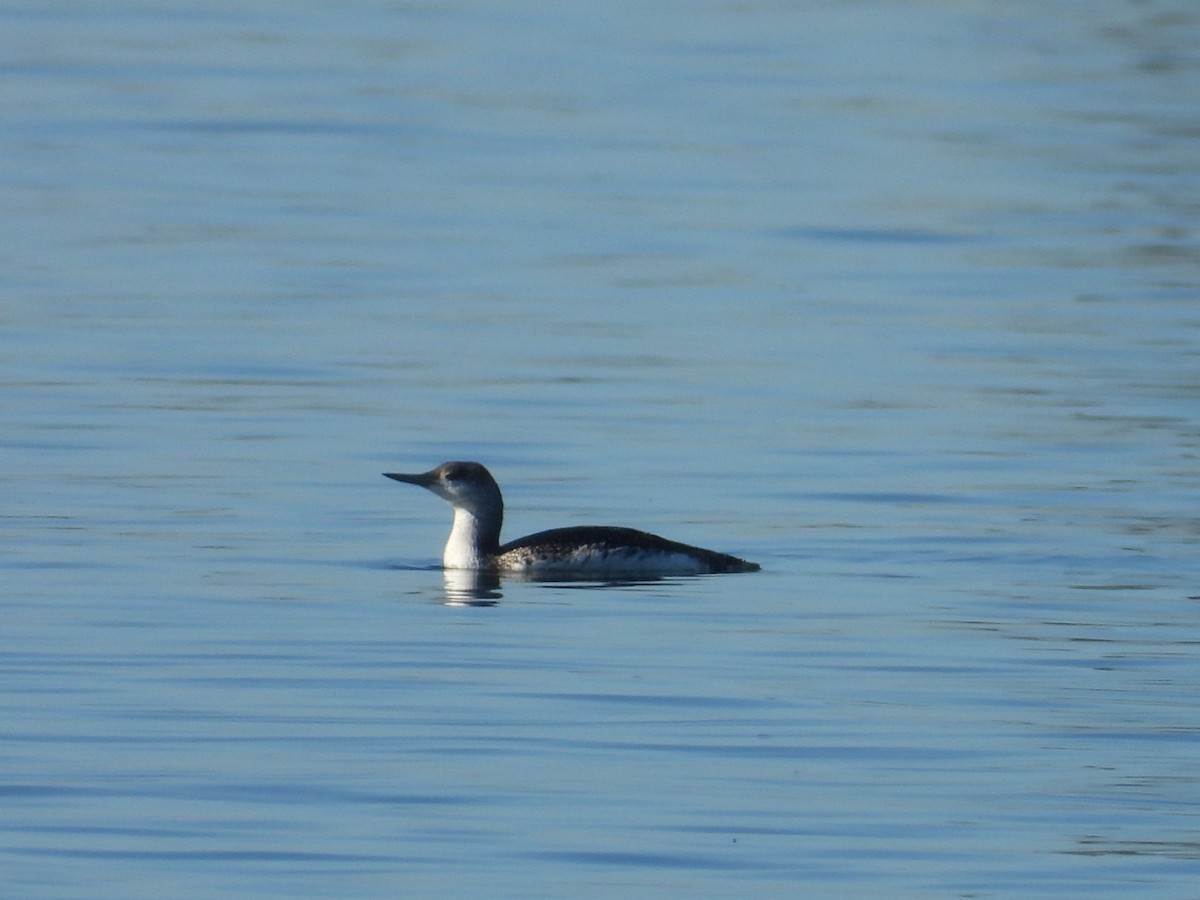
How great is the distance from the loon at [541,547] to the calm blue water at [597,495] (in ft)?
0.56

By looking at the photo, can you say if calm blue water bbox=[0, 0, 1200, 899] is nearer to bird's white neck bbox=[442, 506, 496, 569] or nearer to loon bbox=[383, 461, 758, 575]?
loon bbox=[383, 461, 758, 575]

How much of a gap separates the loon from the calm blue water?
170mm

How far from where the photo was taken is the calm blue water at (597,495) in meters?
10.1

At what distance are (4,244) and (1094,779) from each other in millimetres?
18439

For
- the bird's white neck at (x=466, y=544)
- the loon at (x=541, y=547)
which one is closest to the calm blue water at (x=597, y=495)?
the loon at (x=541, y=547)

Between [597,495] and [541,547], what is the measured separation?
203 cm

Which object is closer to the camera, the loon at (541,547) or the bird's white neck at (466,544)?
the loon at (541,547)

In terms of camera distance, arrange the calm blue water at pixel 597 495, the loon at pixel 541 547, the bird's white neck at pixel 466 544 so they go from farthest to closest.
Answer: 1. the bird's white neck at pixel 466 544
2. the loon at pixel 541 547
3. the calm blue water at pixel 597 495

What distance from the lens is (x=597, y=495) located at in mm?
17516

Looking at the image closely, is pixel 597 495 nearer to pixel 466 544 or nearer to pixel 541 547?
pixel 466 544

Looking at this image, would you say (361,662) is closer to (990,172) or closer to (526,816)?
(526,816)

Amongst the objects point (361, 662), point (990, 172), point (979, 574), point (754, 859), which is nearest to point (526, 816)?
point (754, 859)

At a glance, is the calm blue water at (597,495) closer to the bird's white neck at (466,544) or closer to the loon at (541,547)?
the loon at (541,547)

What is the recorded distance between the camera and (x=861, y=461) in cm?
1839
